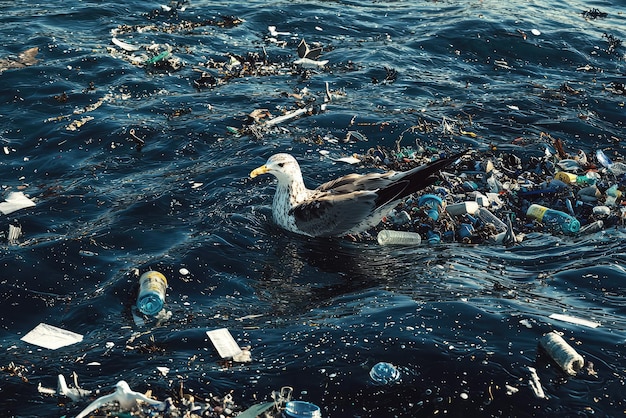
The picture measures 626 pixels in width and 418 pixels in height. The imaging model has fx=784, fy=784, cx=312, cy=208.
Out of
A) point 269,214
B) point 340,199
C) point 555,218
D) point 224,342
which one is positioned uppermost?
point 340,199

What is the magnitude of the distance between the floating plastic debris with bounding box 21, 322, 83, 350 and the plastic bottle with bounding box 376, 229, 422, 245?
11.4ft

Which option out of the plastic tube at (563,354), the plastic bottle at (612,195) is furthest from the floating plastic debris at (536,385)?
the plastic bottle at (612,195)

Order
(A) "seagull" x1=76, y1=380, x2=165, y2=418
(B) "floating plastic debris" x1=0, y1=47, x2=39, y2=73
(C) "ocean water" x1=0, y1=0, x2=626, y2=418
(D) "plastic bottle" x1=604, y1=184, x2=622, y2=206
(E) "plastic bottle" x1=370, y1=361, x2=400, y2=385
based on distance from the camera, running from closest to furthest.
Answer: (A) "seagull" x1=76, y1=380, x2=165, y2=418
(E) "plastic bottle" x1=370, y1=361, x2=400, y2=385
(C) "ocean water" x1=0, y1=0, x2=626, y2=418
(D) "plastic bottle" x1=604, y1=184, x2=622, y2=206
(B) "floating plastic debris" x1=0, y1=47, x2=39, y2=73

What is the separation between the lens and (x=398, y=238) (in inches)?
337

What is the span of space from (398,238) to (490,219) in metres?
Result: 1.10

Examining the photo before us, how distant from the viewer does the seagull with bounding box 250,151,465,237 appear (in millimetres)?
8266

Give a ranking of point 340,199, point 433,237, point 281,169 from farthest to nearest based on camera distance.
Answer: point 281,169 → point 433,237 → point 340,199

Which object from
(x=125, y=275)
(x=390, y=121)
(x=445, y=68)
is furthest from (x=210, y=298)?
(x=445, y=68)

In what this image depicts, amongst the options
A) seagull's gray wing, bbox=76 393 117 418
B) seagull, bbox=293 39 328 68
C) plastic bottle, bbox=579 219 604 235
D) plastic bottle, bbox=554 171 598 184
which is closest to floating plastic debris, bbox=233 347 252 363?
seagull's gray wing, bbox=76 393 117 418

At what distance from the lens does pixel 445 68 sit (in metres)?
14.3

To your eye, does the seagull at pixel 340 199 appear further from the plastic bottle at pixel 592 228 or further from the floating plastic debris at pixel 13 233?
the floating plastic debris at pixel 13 233

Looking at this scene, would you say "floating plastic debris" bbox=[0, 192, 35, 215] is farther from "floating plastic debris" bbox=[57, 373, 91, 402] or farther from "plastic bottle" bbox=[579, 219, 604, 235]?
"plastic bottle" bbox=[579, 219, 604, 235]

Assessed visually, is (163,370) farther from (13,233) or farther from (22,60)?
(22,60)

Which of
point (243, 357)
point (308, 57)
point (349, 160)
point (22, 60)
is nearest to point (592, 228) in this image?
point (349, 160)
